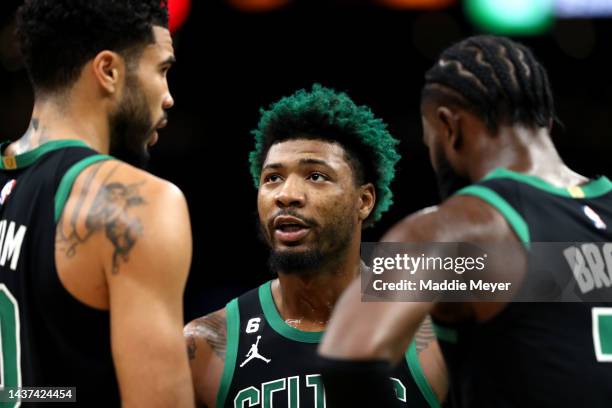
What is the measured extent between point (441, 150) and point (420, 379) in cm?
120

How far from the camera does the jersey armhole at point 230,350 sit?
3.71m

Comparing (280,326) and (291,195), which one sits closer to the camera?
(280,326)

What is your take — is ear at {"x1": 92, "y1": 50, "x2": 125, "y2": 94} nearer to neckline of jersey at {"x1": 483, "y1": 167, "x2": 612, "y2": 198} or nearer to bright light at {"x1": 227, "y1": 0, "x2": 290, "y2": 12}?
neckline of jersey at {"x1": 483, "y1": 167, "x2": 612, "y2": 198}

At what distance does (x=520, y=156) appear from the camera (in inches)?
107

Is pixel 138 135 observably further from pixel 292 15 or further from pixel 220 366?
pixel 292 15

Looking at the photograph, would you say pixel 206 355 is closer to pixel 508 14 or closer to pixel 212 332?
pixel 212 332

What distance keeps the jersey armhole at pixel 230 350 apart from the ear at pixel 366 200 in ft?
2.62

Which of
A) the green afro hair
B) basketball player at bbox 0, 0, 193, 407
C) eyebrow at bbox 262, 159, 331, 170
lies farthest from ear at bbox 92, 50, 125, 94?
the green afro hair

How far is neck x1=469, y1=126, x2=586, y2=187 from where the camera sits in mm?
2697

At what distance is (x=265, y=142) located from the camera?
441 centimetres

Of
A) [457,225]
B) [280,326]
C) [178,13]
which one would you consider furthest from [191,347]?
[178,13]

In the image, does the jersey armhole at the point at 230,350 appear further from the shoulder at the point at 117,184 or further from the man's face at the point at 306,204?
the shoulder at the point at 117,184

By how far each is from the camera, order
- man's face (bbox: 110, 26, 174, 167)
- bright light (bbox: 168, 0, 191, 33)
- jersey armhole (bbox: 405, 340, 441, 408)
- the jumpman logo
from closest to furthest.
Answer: man's face (bbox: 110, 26, 174, 167) < jersey armhole (bbox: 405, 340, 441, 408) < the jumpman logo < bright light (bbox: 168, 0, 191, 33)

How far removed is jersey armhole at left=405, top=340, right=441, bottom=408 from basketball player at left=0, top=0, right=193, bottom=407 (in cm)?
131
